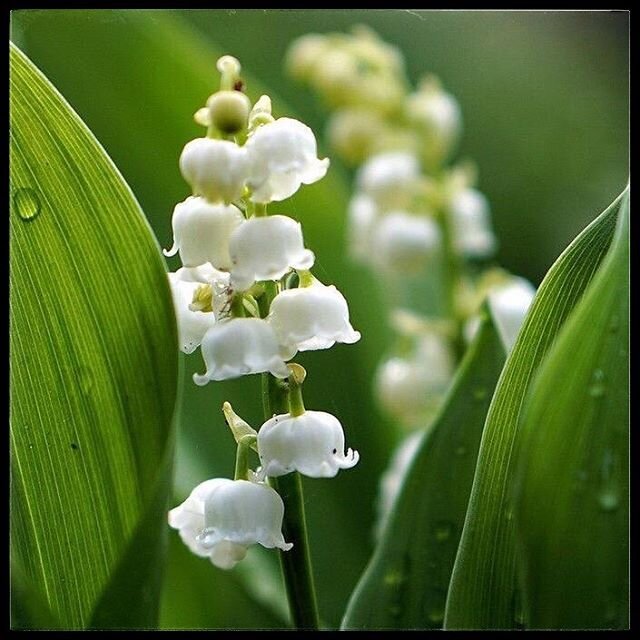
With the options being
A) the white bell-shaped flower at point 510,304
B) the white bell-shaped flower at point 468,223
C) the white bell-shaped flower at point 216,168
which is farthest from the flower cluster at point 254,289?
the white bell-shaped flower at point 468,223

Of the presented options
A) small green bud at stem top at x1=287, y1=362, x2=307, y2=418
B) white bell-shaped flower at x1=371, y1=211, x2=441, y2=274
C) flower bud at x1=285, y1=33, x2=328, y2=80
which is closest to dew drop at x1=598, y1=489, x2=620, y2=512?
small green bud at stem top at x1=287, y1=362, x2=307, y2=418

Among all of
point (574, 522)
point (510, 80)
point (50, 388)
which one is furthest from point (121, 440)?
point (510, 80)

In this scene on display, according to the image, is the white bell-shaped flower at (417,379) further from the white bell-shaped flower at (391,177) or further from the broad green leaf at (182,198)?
the white bell-shaped flower at (391,177)

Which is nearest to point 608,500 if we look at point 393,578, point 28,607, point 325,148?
point 393,578

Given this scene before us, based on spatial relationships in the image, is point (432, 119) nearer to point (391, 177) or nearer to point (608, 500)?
point (391, 177)

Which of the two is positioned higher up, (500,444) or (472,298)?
(472,298)

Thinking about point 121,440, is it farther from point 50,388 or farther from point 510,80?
point 510,80
